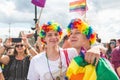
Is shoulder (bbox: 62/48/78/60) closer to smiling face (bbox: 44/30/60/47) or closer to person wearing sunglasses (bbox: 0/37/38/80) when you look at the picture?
smiling face (bbox: 44/30/60/47)

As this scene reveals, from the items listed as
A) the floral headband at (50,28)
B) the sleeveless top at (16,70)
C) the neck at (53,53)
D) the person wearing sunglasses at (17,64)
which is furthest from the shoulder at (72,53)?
the sleeveless top at (16,70)

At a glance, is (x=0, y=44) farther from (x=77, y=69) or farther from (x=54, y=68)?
(x=77, y=69)

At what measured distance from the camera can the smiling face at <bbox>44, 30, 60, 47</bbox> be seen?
4797mm

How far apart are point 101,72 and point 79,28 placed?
0.91 m

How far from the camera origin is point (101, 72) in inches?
124

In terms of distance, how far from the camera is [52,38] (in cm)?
479

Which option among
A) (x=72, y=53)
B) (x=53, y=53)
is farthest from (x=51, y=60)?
(x=72, y=53)

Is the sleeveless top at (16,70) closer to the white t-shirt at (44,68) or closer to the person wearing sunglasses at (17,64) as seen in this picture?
the person wearing sunglasses at (17,64)

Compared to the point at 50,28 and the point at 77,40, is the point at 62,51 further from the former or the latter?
the point at 77,40

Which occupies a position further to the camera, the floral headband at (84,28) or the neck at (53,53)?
the neck at (53,53)

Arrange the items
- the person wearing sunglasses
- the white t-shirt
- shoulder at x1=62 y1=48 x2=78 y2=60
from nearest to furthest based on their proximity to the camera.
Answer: shoulder at x1=62 y1=48 x2=78 y2=60 < the white t-shirt < the person wearing sunglasses

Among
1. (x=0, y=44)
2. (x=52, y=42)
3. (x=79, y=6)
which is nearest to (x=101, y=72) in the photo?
(x=52, y=42)

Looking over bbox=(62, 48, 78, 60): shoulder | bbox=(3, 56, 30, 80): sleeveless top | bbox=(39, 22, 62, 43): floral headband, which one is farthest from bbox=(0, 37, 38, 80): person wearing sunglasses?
bbox=(62, 48, 78, 60): shoulder

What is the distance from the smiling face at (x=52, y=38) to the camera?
15.7ft
